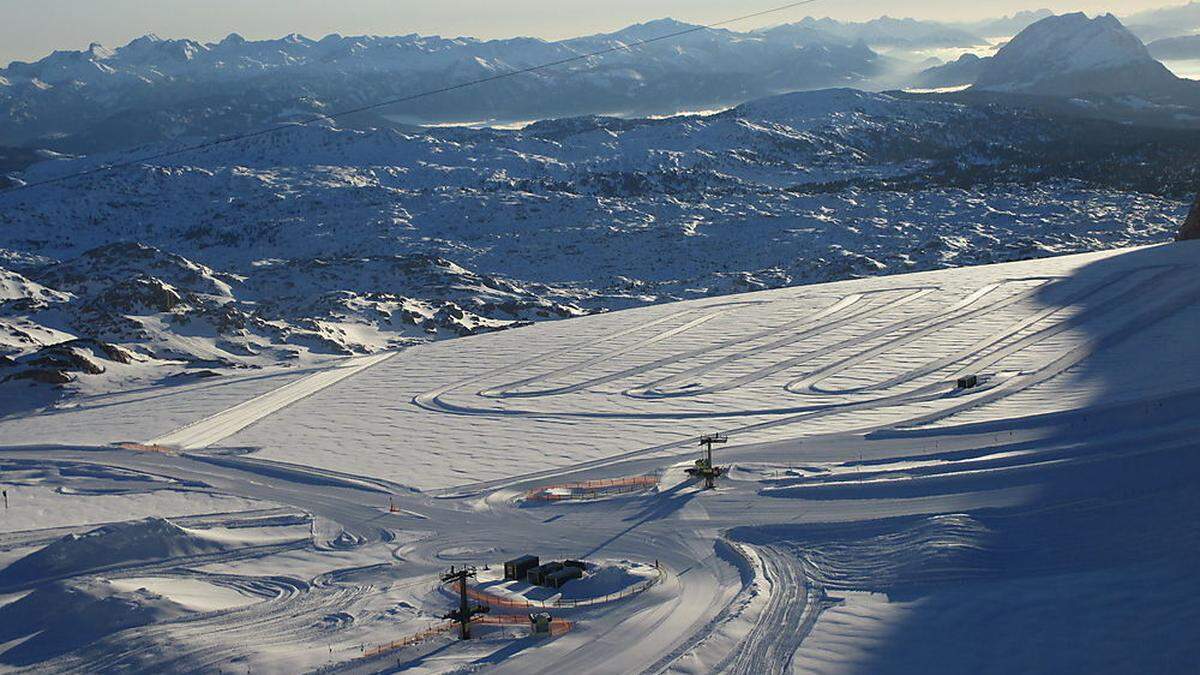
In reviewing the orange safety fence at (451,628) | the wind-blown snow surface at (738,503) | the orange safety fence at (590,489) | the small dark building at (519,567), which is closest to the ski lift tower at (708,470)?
the wind-blown snow surface at (738,503)

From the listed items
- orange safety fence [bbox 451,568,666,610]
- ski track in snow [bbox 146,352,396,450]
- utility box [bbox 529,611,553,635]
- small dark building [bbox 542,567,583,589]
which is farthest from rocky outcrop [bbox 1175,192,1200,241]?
utility box [bbox 529,611,553,635]

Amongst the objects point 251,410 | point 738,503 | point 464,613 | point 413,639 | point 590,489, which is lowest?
point 251,410

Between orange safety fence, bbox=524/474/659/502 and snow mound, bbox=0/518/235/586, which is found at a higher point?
snow mound, bbox=0/518/235/586

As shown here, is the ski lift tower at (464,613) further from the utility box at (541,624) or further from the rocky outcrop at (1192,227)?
the rocky outcrop at (1192,227)

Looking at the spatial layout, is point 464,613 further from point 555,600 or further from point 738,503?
point 738,503

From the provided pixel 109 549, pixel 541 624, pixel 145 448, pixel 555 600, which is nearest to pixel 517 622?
pixel 541 624

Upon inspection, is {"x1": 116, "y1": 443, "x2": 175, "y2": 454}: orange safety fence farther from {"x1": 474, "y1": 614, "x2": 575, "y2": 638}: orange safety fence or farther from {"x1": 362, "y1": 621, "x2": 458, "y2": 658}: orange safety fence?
{"x1": 474, "y1": 614, "x2": 575, "y2": 638}: orange safety fence

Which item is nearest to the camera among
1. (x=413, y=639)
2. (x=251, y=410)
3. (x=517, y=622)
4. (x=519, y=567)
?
(x=413, y=639)
